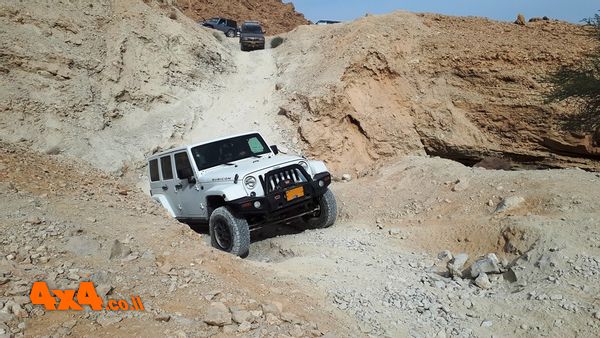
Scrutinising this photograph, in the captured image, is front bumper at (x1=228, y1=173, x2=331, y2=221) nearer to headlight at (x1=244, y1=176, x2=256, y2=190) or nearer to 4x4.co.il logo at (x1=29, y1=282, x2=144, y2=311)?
headlight at (x1=244, y1=176, x2=256, y2=190)

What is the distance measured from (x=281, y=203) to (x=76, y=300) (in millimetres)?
3995

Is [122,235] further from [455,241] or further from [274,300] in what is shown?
[455,241]

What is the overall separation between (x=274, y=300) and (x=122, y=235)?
1913 mm

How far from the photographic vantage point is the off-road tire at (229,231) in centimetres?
708

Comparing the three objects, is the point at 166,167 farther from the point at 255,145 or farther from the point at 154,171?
the point at 255,145

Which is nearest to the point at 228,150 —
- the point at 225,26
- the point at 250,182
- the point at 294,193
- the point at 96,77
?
the point at 250,182

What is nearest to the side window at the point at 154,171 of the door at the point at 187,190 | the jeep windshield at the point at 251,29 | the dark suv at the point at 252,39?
the door at the point at 187,190

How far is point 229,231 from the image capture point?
7.22 meters

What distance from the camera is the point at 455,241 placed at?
728cm

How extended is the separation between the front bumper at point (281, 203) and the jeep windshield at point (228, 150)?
4.29 feet

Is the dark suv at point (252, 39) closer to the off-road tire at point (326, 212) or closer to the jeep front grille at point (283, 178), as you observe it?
the off-road tire at point (326, 212)

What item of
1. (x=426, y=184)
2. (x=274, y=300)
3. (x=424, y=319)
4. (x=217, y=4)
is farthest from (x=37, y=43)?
(x=217, y=4)

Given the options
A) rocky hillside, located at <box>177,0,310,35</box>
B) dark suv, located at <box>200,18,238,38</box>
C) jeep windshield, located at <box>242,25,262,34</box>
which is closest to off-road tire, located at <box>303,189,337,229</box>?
jeep windshield, located at <box>242,25,262,34</box>

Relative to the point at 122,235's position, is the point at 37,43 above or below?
above
